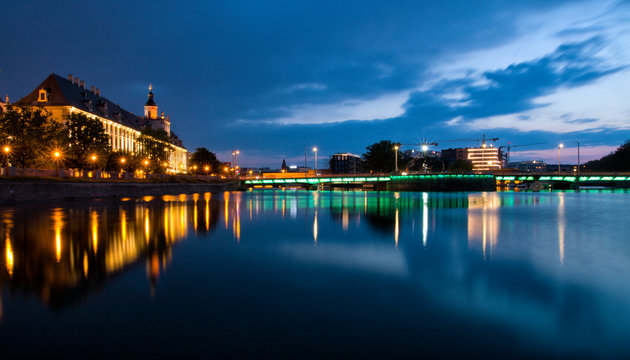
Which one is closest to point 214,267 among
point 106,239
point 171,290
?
point 171,290

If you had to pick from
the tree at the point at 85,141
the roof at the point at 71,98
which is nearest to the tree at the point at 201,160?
the roof at the point at 71,98

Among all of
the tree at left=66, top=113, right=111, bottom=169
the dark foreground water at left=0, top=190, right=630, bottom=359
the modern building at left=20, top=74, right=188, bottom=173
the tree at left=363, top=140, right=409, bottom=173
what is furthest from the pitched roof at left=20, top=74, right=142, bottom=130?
the dark foreground water at left=0, top=190, right=630, bottom=359

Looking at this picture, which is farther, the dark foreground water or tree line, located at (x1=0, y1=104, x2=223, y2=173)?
tree line, located at (x1=0, y1=104, x2=223, y2=173)

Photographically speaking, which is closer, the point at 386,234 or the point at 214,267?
the point at 214,267

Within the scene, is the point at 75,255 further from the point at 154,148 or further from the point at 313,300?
the point at 154,148

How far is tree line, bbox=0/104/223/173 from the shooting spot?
1962 inches

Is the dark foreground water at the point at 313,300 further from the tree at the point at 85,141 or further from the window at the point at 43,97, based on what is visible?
the window at the point at 43,97

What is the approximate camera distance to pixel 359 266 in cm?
907

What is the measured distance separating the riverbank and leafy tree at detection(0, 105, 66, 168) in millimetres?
7886

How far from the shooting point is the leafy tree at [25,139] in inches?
1939

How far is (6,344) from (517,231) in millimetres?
16616

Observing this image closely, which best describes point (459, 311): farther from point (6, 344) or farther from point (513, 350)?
point (6, 344)

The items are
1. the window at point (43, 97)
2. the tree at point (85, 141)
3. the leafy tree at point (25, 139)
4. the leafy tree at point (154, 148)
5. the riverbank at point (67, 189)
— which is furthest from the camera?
the leafy tree at point (154, 148)

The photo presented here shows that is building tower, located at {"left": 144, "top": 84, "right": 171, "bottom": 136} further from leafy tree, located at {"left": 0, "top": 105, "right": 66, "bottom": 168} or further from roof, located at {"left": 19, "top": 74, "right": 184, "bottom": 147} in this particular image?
leafy tree, located at {"left": 0, "top": 105, "right": 66, "bottom": 168}
